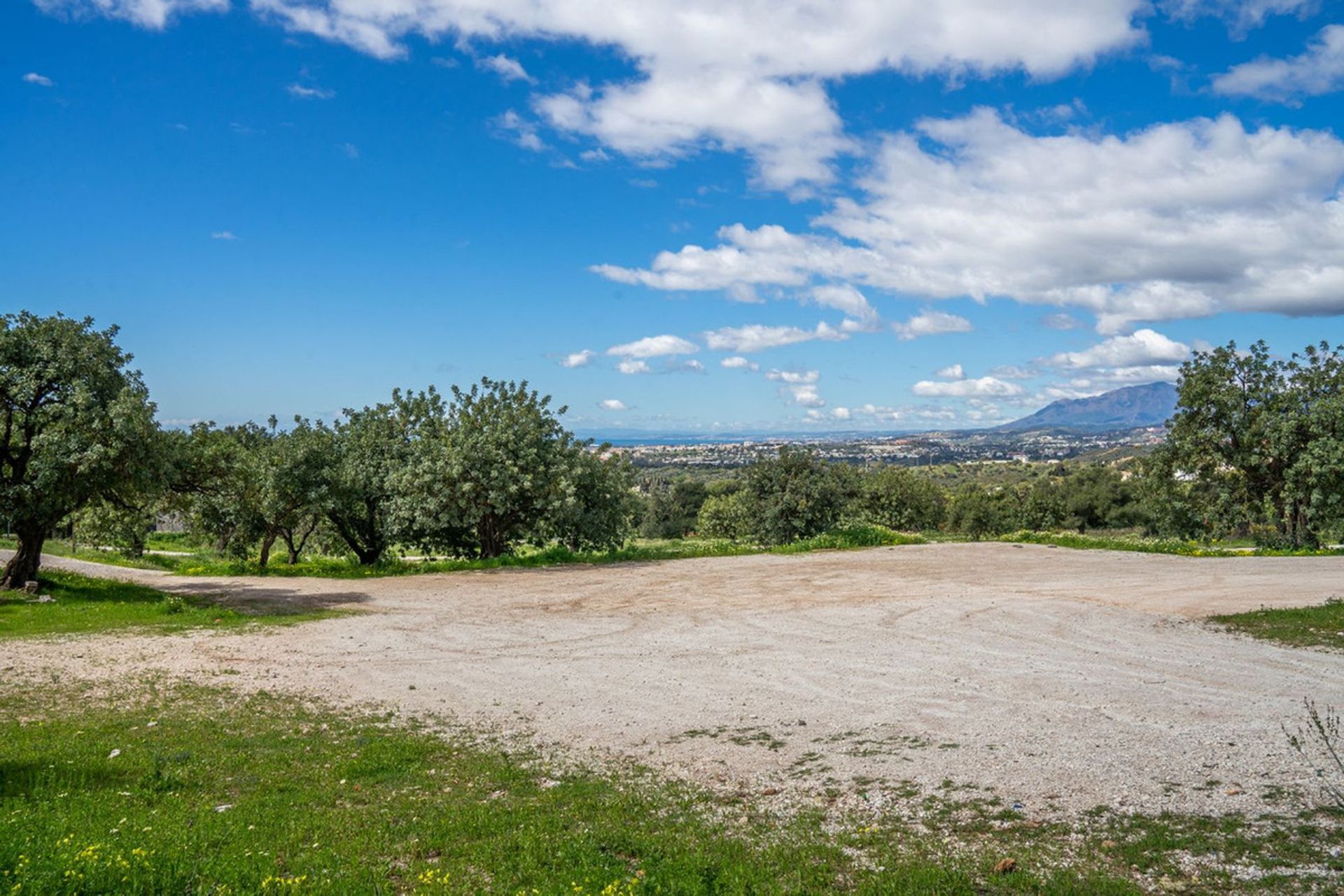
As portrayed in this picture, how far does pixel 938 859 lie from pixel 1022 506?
8166cm

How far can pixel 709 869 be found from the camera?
20.2 feet

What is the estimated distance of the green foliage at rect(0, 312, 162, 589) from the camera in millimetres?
19406

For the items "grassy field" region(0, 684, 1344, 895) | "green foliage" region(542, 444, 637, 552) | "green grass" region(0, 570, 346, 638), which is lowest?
"green grass" region(0, 570, 346, 638)

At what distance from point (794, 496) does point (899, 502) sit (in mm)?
36583

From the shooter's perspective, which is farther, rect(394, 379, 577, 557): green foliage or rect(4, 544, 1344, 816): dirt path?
rect(394, 379, 577, 557): green foliage

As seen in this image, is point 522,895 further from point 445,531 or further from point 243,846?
point 445,531

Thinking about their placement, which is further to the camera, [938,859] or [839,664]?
[839,664]

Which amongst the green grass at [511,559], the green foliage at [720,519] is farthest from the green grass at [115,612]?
the green foliage at [720,519]

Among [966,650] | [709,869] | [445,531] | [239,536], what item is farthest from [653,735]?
[239,536]

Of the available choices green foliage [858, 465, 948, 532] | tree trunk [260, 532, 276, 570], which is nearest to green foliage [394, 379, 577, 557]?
tree trunk [260, 532, 276, 570]

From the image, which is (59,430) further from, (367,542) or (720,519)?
(720,519)

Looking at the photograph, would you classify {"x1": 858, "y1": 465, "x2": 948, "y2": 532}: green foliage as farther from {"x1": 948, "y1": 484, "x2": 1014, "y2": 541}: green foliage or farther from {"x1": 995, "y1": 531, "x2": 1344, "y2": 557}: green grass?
{"x1": 995, "y1": 531, "x2": 1344, "y2": 557}: green grass

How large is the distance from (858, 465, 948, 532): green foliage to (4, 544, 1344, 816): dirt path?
43849 millimetres

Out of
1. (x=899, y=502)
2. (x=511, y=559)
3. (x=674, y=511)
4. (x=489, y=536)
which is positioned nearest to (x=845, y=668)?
(x=511, y=559)
